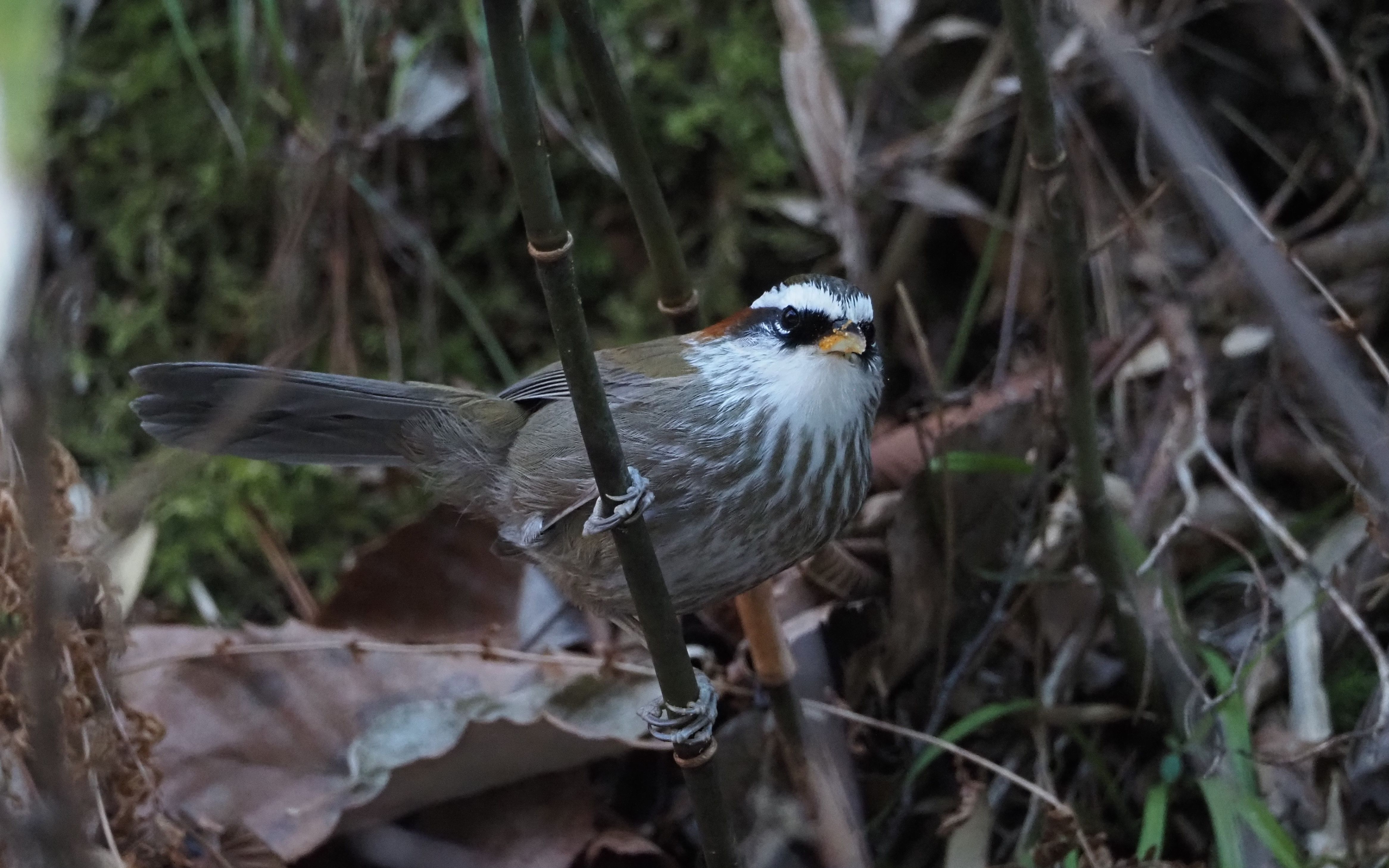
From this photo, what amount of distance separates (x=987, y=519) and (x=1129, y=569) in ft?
1.26

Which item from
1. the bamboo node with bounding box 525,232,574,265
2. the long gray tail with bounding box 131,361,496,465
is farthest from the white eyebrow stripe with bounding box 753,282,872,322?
the bamboo node with bounding box 525,232,574,265

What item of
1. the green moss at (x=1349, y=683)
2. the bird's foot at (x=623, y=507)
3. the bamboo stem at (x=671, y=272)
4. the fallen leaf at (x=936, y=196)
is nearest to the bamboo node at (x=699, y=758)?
the bird's foot at (x=623, y=507)

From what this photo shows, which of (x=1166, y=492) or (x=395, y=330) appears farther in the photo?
(x=395, y=330)

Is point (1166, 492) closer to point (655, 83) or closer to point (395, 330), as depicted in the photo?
point (655, 83)

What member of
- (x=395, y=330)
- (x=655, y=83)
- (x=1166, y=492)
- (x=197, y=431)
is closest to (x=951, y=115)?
(x=655, y=83)

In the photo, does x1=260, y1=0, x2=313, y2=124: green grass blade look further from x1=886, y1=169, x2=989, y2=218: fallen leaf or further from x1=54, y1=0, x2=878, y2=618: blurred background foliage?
x1=886, y1=169, x2=989, y2=218: fallen leaf

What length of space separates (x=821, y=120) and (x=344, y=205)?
54.4 inches

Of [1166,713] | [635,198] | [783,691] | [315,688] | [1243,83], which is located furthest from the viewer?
[1243,83]

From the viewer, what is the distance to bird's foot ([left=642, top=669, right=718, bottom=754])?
72.6 inches

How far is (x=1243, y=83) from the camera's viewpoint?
372 cm

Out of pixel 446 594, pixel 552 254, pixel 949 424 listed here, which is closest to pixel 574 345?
pixel 552 254

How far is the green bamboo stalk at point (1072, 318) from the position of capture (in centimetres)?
213

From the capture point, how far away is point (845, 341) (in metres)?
2.37

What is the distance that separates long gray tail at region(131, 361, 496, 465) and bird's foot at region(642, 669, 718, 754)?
2.96 feet
